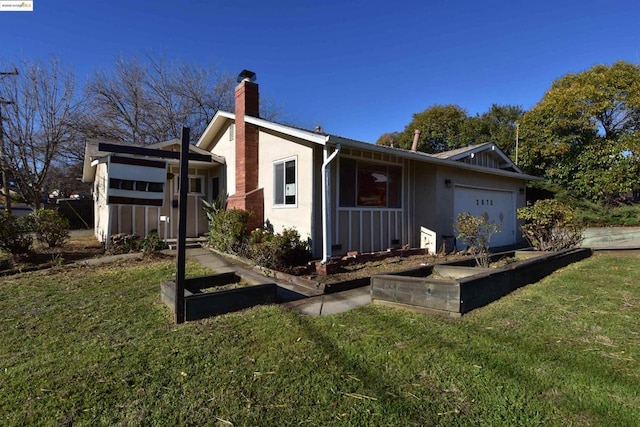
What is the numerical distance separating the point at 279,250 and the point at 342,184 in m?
2.50

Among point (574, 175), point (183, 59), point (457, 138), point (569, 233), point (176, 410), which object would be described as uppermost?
point (183, 59)

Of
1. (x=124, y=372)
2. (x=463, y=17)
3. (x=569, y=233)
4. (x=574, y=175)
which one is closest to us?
(x=124, y=372)

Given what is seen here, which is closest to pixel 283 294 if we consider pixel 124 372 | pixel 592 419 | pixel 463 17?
pixel 124 372

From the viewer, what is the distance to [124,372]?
118 inches

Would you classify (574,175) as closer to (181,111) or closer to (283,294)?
(283,294)

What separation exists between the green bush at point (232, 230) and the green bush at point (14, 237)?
440 centimetres

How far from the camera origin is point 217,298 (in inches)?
180

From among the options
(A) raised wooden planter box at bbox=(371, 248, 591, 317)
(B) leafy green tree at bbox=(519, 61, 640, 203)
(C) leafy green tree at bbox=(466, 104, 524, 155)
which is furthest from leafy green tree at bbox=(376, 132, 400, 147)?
(A) raised wooden planter box at bbox=(371, 248, 591, 317)

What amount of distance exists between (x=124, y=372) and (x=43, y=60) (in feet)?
64.6

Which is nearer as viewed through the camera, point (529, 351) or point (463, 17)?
point (529, 351)

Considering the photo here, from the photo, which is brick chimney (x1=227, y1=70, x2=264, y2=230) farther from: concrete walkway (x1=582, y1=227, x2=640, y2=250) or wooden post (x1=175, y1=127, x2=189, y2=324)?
concrete walkway (x1=582, y1=227, x2=640, y2=250)

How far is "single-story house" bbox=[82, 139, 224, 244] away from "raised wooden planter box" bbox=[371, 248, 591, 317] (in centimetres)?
573

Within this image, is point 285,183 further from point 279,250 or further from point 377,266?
point 377,266

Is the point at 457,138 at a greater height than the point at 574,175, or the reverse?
the point at 457,138
